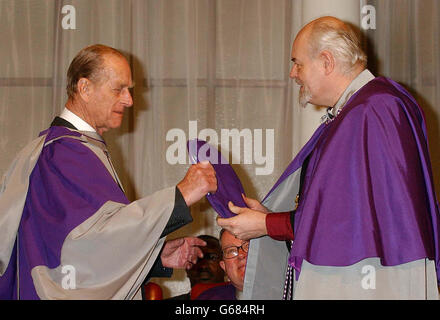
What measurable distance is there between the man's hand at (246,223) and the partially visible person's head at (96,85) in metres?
0.78

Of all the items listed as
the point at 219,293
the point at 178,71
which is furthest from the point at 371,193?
the point at 178,71

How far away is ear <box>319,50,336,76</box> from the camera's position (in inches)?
117

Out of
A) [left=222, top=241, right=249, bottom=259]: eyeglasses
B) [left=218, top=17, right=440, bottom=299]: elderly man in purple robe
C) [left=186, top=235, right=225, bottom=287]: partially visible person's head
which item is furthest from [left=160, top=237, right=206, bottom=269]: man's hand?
[left=186, top=235, right=225, bottom=287]: partially visible person's head

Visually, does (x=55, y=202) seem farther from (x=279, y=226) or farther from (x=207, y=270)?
(x=207, y=270)

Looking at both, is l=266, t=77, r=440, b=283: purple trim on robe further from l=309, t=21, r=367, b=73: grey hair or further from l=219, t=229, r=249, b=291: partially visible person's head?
l=219, t=229, r=249, b=291: partially visible person's head

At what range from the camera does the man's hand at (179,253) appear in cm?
339

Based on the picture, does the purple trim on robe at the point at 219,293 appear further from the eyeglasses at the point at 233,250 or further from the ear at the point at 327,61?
the ear at the point at 327,61

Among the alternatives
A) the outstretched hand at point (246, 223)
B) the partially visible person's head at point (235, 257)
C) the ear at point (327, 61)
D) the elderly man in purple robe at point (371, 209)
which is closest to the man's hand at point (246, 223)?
the outstretched hand at point (246, 223)

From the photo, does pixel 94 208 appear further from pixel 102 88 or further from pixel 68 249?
pixel 102 88

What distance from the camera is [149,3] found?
5.52m

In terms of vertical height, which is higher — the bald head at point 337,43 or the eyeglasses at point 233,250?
the bald head at point 337,43

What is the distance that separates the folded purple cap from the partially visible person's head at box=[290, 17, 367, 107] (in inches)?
21.9

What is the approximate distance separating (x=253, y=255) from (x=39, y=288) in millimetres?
1127
